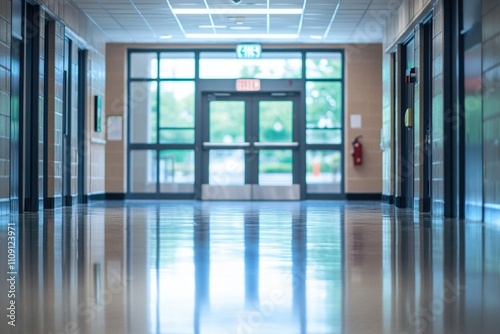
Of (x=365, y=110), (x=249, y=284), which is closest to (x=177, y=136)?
(x=365, y=110)

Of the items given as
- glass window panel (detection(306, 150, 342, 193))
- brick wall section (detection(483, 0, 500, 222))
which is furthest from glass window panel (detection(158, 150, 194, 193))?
brick wall section (detection(483, 0, 500, 222))

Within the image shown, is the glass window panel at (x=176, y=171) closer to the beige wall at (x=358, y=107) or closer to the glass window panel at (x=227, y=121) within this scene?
the glass window panel at (x=227, y=121)

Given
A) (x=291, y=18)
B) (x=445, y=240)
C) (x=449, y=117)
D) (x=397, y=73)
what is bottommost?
(x=445, y=240)

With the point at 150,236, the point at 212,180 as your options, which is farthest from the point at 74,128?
the point at 150,236

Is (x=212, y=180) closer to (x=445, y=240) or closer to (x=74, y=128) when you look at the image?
(x=74, y=128)

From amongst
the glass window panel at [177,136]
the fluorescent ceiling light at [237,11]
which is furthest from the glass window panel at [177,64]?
the fluorescent ceiling light at [237,11]

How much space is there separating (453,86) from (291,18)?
5.01 m

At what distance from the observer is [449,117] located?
9.25 m

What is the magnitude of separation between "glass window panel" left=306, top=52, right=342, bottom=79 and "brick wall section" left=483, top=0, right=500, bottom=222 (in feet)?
28.2

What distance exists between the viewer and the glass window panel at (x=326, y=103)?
16.4 metres

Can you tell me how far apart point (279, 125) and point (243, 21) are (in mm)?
3412

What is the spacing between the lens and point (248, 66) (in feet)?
54.5

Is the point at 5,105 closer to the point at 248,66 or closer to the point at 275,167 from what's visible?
the point at 248,66

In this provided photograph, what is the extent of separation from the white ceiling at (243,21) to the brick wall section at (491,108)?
463 cm
